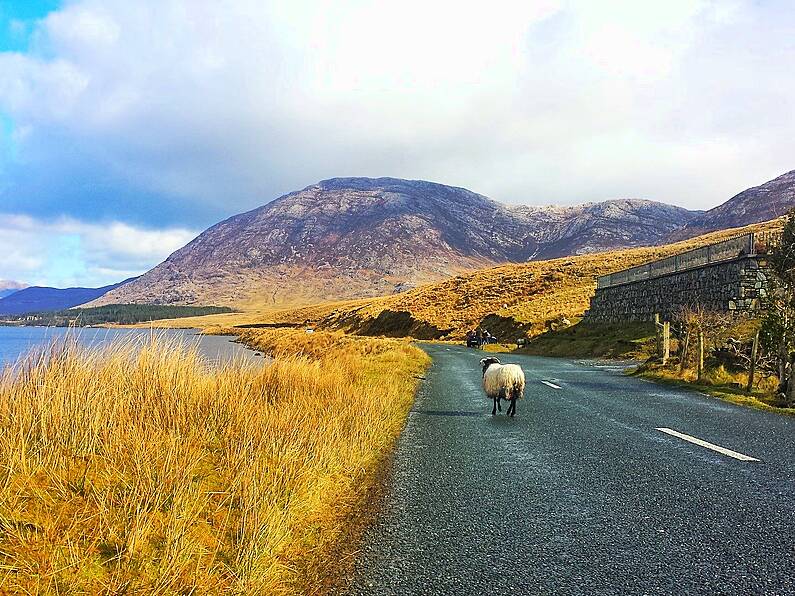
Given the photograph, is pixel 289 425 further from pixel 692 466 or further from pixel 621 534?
pixel 692 466

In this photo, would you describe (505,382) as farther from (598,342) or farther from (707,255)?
(598,342)

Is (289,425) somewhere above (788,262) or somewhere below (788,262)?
below

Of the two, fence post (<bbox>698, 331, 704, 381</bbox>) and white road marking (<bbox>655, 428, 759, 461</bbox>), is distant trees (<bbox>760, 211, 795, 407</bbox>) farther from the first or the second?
white road marking (<bbox>655, 428, 759, 461</bbox>)

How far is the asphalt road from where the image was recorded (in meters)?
3.91

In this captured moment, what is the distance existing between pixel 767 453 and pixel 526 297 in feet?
221

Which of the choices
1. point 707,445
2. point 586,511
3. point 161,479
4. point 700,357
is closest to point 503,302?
point 700,357

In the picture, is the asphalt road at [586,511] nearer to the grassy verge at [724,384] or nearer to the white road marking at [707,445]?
the white road marking at [707,445]

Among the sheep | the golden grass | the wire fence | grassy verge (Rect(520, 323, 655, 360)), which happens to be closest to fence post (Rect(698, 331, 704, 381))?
the wire fence

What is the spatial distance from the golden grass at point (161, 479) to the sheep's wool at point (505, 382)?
131 inches

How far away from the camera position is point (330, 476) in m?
6.29

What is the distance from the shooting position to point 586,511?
5.29m

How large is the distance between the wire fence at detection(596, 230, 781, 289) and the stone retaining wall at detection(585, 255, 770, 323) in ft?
1.03

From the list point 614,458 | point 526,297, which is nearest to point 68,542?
point 614,458

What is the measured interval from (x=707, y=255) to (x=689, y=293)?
2691mm
